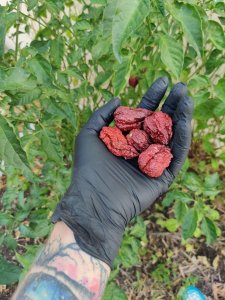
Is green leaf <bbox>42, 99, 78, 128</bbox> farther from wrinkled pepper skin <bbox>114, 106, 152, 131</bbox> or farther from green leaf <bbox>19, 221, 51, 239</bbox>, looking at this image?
green leaf <bbox>19, 221, 51, 239</bbox>

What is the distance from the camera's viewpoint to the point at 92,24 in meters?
1.41

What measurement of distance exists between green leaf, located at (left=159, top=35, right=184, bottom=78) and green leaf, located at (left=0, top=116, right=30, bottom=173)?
51cm

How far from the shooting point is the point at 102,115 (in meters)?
1.37

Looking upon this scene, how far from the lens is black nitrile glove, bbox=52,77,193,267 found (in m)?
1.22

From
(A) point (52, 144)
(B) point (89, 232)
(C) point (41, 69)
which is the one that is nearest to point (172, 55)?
(C) point (41, 69)

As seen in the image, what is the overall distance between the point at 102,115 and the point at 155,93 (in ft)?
0.70

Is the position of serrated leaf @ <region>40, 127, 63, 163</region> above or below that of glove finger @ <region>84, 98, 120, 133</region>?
below

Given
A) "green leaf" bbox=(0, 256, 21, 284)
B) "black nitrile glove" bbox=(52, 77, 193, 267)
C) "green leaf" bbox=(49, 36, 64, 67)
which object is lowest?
"green leaf" bbox=(0, 256, 21, 284)

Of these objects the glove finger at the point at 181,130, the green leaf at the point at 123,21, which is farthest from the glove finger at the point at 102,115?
the green leaf at the point at 123,21

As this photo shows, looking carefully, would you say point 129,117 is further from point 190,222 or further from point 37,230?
point 37,230

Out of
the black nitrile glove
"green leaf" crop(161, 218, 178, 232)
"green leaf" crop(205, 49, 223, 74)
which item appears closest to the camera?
the black nitrile glove

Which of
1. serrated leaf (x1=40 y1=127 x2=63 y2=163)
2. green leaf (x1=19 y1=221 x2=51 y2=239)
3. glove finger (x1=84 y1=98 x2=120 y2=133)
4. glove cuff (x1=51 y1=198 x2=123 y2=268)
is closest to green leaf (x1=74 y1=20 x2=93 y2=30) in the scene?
glove finger (x1=84 y1=98 x2=120 y2=133)

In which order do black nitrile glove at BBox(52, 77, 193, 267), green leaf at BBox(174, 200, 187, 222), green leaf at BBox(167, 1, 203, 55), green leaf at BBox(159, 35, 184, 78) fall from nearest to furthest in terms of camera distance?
green leaf at BBox(167, 1, 203, 55) → green leaf at BBox(159, 35, 184, 78) → black nitrile glove at BBox(52, 77, 193, 267) → green leaf at BBox(174, 200, 187, 222)

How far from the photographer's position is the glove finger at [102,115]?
136 cm
